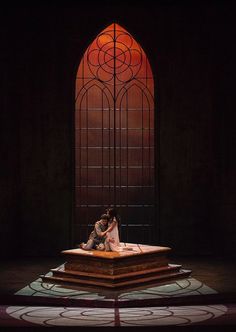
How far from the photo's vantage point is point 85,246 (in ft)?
29.8

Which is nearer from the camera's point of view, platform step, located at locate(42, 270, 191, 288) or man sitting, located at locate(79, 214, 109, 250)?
platform step, located at locate(42, 270, 191, 288)

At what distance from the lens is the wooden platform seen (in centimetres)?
845

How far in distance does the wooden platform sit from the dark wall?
2212 millimetres

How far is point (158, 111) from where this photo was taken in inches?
444

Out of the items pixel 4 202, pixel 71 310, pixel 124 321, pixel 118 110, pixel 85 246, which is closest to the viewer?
pixel 124 321

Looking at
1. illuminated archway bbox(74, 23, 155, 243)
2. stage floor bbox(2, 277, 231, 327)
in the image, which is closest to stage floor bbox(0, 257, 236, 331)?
stage floor bbox(2, 277, 231, 327)

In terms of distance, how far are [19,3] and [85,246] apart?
4.40 m

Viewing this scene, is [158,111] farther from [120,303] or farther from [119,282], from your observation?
[120,303]

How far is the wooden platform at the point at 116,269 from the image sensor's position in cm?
845

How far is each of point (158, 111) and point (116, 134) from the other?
0.82 meters

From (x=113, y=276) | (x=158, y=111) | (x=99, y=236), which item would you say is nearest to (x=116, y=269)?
(x=113, y=276)

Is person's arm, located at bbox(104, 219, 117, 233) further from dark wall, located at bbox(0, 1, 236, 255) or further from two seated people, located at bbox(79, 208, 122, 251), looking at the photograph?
dark wall, located at bbox(0, 1, 236, 255)

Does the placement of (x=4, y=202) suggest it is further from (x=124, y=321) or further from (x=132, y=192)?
(x=124, y=321)

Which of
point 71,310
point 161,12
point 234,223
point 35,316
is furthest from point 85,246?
point 161,12
